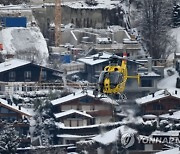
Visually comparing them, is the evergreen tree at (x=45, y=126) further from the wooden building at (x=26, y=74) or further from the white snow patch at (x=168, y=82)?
the white snow patch at (x=168, y=82)

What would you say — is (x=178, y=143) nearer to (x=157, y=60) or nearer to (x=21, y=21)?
(x=157, y=60)

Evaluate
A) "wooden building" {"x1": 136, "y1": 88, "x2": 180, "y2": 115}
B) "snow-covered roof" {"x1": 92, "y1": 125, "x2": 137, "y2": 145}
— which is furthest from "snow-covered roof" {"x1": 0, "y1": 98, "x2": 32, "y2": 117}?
"snow-covered roof" {"x1": 92, "y1": 125, "x2": 137, "y2": 145}

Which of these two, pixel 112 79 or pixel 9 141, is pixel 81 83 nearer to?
pixel 9 141

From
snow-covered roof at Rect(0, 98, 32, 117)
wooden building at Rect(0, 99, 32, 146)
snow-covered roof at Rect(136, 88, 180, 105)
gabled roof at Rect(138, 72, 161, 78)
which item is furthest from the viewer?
gabled roof at Rect(138, 72, 161, 78)

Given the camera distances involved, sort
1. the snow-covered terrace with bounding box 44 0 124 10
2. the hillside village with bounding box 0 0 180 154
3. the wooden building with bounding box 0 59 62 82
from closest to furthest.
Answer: the hillside village with bounding box 0 0 180 154 → the wooden building with bounding box 0 59 62 82 → the snow-covered terrace with bounding box 44 0 124 10

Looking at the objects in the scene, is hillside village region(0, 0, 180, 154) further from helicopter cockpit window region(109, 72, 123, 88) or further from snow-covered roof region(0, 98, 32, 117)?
helicopter cockpit window region(109, 72, 123, 88)

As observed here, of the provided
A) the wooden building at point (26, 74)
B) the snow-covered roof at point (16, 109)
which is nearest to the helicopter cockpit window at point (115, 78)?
the snow-covered roof at point (16, 109)
